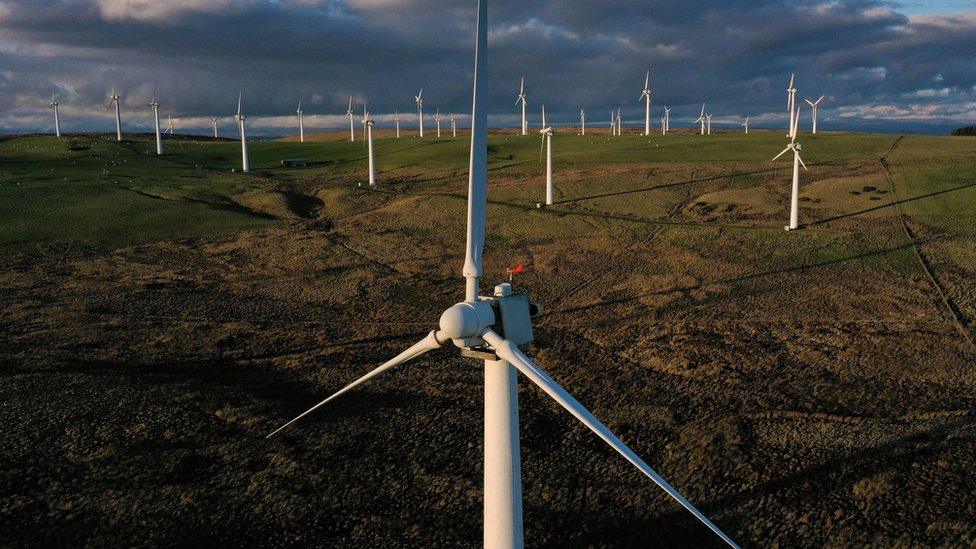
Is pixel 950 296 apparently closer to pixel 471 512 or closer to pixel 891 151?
pixel 471 512

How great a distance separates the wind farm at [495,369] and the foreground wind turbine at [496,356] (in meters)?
0.07

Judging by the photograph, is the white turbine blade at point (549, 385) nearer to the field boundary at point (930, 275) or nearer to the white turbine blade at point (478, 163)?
the white turbine blade at point (478, 163)

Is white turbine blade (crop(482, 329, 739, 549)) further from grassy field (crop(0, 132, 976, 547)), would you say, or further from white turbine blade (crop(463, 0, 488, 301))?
grassy field (crop(0, 132, 976, 547))

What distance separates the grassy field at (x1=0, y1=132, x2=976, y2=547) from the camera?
2606 cm

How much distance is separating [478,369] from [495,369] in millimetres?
22371

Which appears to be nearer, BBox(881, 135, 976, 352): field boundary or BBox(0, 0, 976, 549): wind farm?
BBox(0, 0, 976, 549): wind farm

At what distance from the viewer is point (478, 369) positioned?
39.2 m

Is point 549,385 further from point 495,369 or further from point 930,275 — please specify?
point 930,275

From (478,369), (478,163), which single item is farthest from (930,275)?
(478,163)

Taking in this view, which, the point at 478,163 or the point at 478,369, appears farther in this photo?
the point at 478,369

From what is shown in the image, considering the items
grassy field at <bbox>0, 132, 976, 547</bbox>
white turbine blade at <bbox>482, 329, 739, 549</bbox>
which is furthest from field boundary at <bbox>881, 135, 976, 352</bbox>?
white turbine blade at <bbox>482, 329, 739, 549</bbox>

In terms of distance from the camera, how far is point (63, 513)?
25.4 metres

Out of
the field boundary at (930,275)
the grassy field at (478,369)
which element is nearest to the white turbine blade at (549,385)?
the grassy field at (478,369)

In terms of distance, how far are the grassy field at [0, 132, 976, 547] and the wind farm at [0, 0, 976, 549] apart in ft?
0.57
